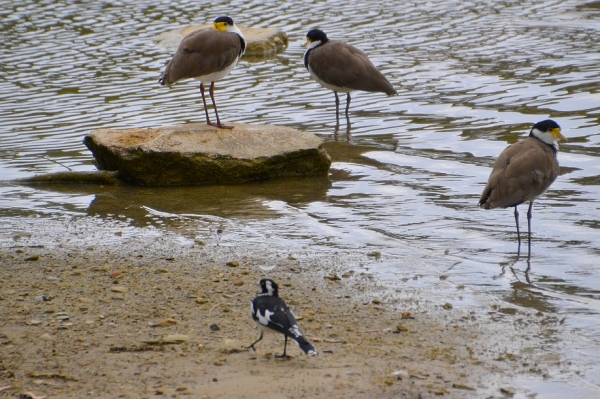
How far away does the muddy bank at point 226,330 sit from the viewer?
15.4ft

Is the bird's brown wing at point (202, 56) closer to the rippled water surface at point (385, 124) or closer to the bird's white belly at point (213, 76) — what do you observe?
the bird's white belly at point (213, 76)

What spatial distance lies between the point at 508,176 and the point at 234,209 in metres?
2.59

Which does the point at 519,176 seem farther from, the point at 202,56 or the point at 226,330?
the point at 202,56

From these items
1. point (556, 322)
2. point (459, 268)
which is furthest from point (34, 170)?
point (556, 322)

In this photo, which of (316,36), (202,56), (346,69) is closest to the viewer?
(202,56)

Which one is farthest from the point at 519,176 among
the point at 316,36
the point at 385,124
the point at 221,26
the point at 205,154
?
the point at 316,36

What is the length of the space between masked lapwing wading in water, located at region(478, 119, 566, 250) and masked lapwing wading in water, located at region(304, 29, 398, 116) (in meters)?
4.58

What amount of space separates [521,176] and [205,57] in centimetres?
422

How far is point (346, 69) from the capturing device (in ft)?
40.5

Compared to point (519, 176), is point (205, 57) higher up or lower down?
higher up

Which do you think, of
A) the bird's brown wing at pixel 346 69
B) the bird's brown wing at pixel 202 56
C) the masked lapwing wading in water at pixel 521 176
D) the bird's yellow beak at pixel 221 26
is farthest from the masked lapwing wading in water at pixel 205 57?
the masked lapwing wading in water at pixel 521 176

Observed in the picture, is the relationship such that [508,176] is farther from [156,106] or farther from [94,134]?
[156,106]

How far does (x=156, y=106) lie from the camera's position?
13117 millimetres

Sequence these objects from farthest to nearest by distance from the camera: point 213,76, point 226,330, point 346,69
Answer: point 346,69 < point 213,76 < point 226,330
